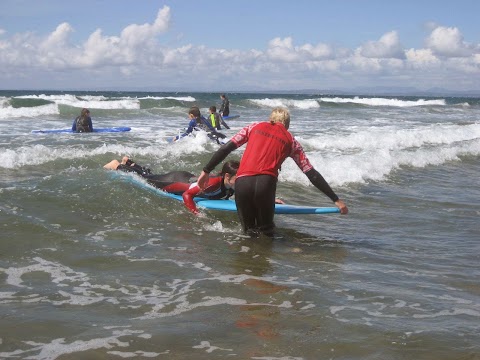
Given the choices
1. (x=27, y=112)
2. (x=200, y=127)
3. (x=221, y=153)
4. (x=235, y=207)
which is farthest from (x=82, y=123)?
(x=27, y=112)

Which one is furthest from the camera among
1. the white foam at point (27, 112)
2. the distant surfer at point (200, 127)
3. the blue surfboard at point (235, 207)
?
the white foam at point (27, 112)

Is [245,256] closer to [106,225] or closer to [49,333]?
[106,225]

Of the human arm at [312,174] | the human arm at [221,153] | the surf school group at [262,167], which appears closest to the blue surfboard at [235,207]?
the human arm at [312,174]

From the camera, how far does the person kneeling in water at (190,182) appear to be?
23.1ft

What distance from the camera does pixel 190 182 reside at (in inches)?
321

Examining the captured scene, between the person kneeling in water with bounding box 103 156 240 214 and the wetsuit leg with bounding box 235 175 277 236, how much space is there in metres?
0.88

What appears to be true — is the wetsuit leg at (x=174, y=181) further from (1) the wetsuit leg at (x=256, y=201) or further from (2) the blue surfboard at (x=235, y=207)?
(1) the wetsuit leg at (x=256, y=201)

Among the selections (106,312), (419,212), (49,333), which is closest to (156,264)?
(106,312)

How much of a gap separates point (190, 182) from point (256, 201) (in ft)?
8.15

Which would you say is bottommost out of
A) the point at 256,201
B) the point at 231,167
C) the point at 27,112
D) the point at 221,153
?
the point at 256,201

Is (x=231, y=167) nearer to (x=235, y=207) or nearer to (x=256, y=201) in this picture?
(x=235, y=207)

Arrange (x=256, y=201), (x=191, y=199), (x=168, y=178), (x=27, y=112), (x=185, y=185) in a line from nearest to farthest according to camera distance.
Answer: (x=256, y=201), (x=191, y=199), (x=185, y=185), (x=168, y=178), (x=27, y=112)

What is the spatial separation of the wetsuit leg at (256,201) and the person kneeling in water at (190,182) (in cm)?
88

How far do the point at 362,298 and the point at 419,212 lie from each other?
4446 mm
